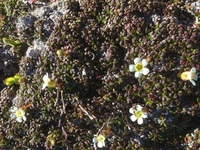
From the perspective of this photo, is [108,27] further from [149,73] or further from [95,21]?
[149,73]

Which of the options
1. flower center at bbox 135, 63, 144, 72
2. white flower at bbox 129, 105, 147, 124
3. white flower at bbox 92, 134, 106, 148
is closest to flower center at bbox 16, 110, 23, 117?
white flower at bbox 92, 134, 106, 148

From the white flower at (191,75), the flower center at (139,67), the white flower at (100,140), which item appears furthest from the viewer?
the white flower at (100,140)

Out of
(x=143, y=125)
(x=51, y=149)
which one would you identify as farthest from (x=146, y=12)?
(x=51, y=149)

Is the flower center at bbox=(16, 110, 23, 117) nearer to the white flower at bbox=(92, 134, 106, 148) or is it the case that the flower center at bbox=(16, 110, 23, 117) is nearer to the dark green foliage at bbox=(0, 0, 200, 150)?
the dark green foliage at bbox=(0, 0, 200, 150)

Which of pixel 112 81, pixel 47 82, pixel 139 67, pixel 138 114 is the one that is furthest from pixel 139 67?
pixel 47 82

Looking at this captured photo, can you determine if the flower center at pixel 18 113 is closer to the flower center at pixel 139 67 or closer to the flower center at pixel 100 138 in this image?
the flower center at pixel 100 138

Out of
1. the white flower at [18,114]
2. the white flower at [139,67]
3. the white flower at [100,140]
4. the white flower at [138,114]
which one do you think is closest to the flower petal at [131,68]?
the white flower at [139,67]
